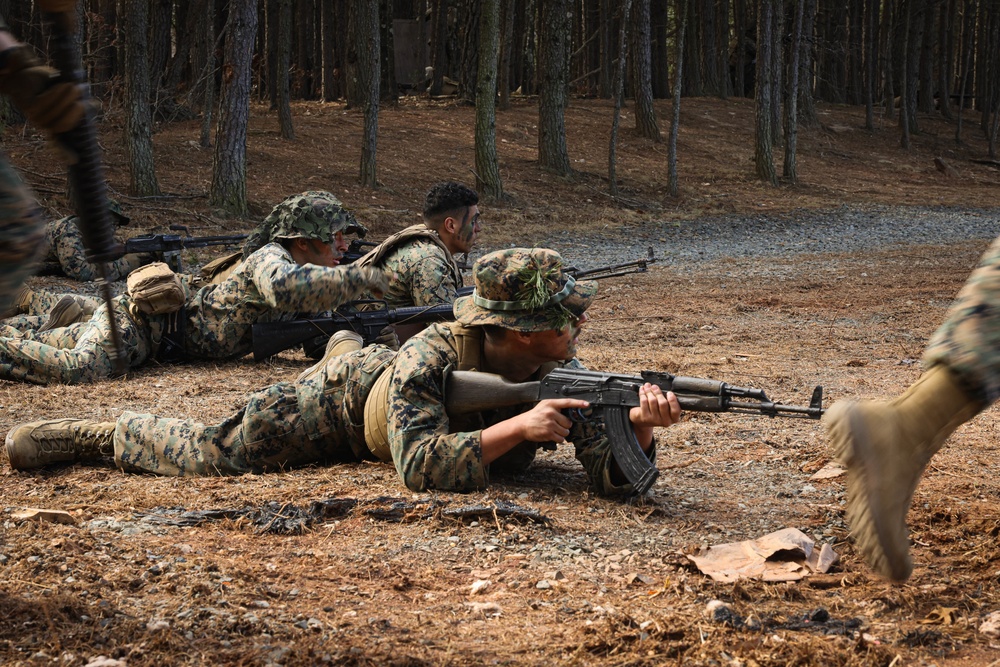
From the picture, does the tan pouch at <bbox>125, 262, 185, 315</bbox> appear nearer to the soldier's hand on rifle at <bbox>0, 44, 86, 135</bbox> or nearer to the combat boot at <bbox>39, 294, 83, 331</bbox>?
the combat boot at <bbox>39, 294, 83, 331</bbox>

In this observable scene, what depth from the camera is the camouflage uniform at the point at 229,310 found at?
720cm

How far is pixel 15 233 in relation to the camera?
2.52m

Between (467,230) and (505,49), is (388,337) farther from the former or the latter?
(505,49)

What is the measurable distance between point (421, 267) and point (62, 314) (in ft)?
9.69

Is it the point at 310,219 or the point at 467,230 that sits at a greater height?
the point at 310,219

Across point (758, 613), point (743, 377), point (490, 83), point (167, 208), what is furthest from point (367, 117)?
point (758, 613)

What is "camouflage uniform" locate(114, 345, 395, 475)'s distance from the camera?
5168 mm

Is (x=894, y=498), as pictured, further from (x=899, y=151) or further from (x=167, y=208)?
(x=899, y=151)

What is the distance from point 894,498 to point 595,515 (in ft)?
5.93

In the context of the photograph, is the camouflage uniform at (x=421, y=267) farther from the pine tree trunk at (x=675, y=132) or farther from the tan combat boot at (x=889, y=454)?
the pine tree trunk at (x=675, y=132)

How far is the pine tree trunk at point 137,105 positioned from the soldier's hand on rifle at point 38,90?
45.5ft

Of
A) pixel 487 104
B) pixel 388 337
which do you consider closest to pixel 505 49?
pixel 487 104

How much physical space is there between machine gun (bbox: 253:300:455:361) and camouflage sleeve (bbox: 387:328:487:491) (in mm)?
3130

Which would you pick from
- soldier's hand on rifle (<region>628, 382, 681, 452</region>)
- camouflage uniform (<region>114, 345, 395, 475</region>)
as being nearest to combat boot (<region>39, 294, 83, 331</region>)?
camouflage uniform (<region>114, 345, 395, 475</region>)
